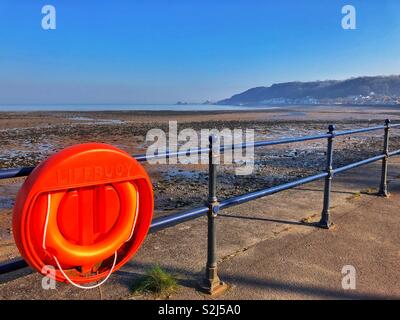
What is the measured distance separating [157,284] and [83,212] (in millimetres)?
1079

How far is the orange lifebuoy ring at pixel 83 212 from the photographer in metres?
1.82

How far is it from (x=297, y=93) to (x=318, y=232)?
193m

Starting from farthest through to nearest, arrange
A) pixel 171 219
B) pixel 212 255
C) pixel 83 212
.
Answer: pixel 212 255 → pixel 171 219 → pixel 83 212

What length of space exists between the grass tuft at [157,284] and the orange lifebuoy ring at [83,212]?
2.30 feet

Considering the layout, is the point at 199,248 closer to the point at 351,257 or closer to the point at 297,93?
the point at 351,257

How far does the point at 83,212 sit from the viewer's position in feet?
6.57

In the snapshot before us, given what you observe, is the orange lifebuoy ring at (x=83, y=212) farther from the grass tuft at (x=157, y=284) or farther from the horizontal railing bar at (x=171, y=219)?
the grass tuft at (x=157, y=284)

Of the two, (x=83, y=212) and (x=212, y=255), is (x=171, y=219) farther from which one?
(x=83, y=212)

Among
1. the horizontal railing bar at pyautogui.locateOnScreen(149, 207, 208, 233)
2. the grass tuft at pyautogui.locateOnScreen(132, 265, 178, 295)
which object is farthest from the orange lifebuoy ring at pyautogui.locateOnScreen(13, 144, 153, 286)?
the grass tuft at pyautogui.locateOnScreen(132, 265, 178, 295)

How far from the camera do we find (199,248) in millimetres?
3672

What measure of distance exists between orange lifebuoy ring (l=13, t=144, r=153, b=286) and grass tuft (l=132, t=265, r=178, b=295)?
700 mm

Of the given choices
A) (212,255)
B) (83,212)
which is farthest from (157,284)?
(83,212)

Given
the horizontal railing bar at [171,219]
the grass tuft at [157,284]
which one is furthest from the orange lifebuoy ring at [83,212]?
the grass tuft at [157,284]
